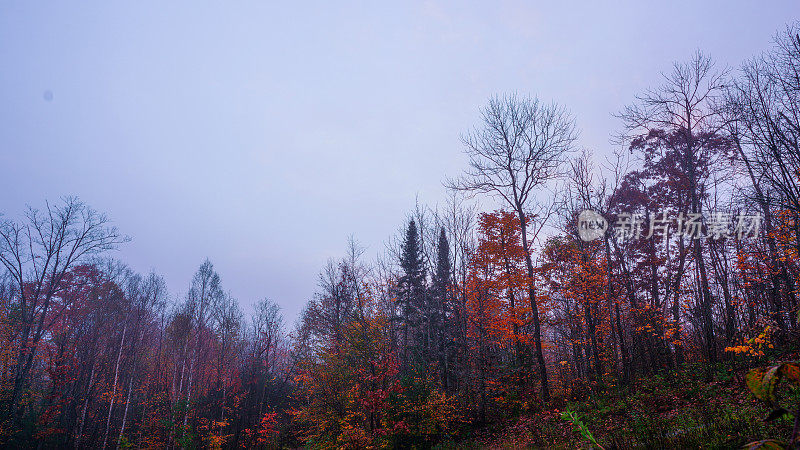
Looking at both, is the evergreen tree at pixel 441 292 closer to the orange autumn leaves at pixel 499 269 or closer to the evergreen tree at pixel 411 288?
the evergreen tree at pixel 411 288

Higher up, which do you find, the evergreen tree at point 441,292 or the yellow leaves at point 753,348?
the evergreen tree at point 441,292

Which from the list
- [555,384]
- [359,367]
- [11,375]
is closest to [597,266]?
[555,384]

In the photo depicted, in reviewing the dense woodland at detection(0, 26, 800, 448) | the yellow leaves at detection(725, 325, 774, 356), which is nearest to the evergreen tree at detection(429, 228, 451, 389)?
the dense woodland at detection(0, 26, 800, 448)

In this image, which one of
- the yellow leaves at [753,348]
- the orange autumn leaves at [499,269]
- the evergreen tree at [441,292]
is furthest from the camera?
the evergreen tree at [441,292]

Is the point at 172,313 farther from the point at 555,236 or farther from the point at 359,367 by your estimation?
the point at 555,236

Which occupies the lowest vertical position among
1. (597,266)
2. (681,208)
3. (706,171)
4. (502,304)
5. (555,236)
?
(502,304)

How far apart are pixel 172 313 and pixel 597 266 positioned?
3639cm

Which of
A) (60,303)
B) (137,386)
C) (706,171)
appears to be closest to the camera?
(706,171)

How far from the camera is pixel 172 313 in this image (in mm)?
35094

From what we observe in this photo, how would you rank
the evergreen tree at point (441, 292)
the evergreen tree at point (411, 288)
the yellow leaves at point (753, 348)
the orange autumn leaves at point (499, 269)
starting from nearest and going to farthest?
the yellow leaves at point (753, 348) < the orange autumn leaves at point (499, 269) < the evergreen tree at point (441, 292) < the evergreen tree at point (411, 288)

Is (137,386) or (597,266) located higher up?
(597,266)

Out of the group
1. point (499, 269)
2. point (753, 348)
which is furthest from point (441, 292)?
point (753, 348)

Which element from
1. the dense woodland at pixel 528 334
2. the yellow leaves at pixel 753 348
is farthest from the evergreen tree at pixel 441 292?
the yellow leaves at pixel 753 348

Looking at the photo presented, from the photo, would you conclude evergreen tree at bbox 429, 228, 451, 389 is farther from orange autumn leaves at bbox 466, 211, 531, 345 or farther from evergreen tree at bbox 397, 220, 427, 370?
orange autumn leaves at bbox 466, 211, 531, 345
